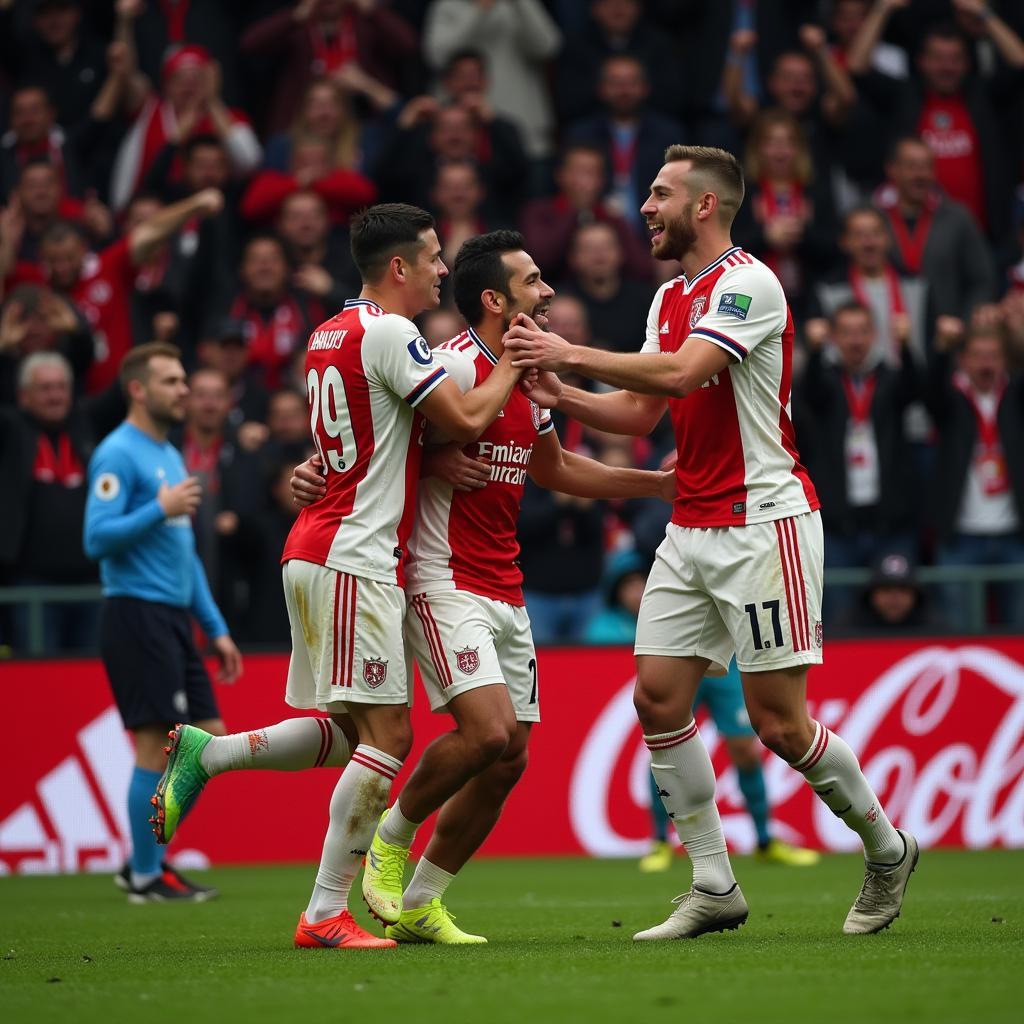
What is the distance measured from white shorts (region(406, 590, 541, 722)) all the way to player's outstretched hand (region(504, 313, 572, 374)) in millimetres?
961

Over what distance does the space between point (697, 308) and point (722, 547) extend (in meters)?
0.99

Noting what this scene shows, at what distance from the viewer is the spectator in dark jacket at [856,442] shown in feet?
44.1

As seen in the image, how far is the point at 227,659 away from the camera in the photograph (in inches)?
408

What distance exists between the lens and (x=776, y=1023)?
4973 millimetres

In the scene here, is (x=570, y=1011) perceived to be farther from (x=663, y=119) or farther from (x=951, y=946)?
(x=663, y=119)

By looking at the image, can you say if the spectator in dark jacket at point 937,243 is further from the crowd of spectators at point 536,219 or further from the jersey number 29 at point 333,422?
the jersey number 29 at point 333,422

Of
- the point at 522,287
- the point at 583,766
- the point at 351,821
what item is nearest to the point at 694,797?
the point at 351,821

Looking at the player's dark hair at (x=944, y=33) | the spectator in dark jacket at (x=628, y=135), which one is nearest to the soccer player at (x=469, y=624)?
the spectator in dark jacket at (x=628, y=135)

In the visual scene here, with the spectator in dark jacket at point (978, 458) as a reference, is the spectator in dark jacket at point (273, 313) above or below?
above

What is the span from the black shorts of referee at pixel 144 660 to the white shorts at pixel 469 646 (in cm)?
301

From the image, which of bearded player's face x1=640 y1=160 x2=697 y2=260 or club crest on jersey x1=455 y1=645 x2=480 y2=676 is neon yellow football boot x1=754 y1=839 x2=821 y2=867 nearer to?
club crest on jersey x1=455 y1=645 x2=480 y2=676

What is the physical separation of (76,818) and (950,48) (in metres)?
9.70

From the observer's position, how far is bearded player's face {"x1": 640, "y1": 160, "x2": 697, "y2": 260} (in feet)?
24.3

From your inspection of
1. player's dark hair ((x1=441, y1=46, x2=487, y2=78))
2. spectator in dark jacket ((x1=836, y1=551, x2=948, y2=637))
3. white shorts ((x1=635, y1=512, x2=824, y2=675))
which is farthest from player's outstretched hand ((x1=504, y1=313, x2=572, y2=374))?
player's dark hair ((x1=441, y1=46, x2=487, y2=78))
